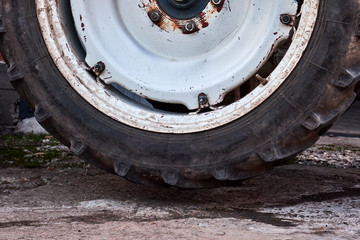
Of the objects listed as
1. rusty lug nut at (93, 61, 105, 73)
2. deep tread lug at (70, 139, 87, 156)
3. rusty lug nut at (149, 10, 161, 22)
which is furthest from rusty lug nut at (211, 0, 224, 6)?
deep tread lug at (70, 139, 87, 156)

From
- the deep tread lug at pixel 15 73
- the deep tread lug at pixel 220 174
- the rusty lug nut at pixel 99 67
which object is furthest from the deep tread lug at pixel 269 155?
the deep tread lug at pixel 15 73

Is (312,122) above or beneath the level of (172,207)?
above

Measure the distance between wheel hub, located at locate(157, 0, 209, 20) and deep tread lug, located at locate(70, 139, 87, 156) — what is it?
1.86 ft

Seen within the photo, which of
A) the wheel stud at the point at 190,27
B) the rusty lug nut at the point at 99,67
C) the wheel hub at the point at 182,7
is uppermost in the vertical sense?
the wheel hub at the point at 182,7

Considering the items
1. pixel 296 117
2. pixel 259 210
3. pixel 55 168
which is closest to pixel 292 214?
pixel 259 210

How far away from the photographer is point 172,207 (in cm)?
253

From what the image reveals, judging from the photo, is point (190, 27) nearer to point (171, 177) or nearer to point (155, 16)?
point (155, 16)

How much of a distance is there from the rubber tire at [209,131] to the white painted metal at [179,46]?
0.46ft

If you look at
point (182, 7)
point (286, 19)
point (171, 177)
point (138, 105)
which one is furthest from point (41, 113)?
point (286, 19)

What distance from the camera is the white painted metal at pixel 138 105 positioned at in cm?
231

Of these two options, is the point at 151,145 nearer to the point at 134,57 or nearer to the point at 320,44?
the point at 134,57

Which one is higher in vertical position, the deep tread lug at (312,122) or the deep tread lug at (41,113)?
the deep tread lug at (312,122)

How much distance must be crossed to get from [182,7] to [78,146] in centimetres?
63

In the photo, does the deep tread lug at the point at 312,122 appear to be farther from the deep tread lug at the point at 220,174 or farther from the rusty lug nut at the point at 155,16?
the rusty lug nut at the point at 155,16
